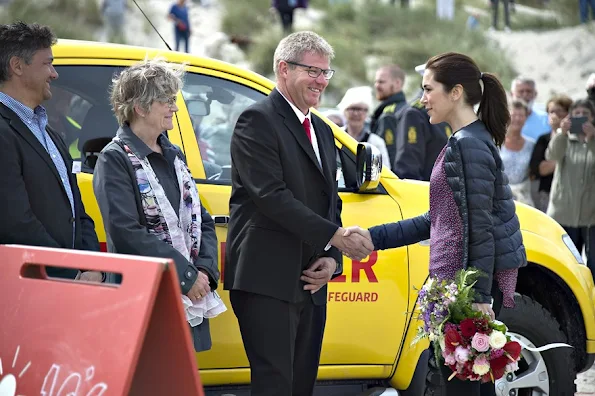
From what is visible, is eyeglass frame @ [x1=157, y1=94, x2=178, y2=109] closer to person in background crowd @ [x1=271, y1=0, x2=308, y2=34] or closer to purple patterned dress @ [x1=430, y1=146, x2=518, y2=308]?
purple patterned dress @ [x1=430, y1=146, x2=518, y2=308]

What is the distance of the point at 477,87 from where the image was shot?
4254 millimetres

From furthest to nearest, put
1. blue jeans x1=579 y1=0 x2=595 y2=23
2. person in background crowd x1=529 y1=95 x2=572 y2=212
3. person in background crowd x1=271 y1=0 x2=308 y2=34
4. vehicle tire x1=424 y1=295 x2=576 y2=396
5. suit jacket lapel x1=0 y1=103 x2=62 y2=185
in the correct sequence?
blue jeans x1=579 y1=0 x2=595 y2=23 < person in background crowd x1=271 y1=0 x2=308 y2=34 < person in background crowd x1=529 y1=95 x2=572 y2=212 < vehicle tire x1=424 y1=295 x2=576 y2=396 < suit jacket lapel x1=0 y1=103 x2=62 y2=185

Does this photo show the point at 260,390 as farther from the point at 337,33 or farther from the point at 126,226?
the point at 337,33

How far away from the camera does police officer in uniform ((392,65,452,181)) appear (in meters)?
7.82

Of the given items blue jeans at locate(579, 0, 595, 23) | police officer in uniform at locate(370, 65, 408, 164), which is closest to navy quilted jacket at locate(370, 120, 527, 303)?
police officer in uniform at locate(370, 65, 408, 164)

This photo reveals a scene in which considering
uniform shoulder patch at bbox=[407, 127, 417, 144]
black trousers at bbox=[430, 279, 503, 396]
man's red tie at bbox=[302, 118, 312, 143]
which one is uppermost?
man's red tie at bbox=[302, 118, 312, 143]

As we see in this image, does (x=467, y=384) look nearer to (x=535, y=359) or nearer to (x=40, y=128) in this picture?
(x=535, y=359)

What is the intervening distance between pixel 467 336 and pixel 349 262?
1.04 metres

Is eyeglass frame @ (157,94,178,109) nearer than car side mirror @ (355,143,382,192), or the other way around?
eyeglass frame @ (157,94,178,109)

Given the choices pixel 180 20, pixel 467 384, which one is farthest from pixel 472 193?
pixel 180 20

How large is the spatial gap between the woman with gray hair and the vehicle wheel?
5.89ft

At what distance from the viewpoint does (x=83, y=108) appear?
4777mm

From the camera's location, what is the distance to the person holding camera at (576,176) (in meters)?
7.70

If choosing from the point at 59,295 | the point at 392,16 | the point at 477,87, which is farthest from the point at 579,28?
the point at 59,295
